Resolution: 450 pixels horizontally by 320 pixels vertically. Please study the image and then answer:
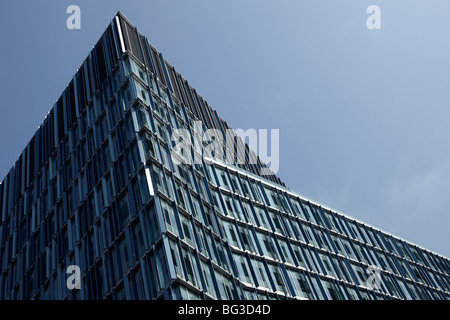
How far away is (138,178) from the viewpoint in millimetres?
44531

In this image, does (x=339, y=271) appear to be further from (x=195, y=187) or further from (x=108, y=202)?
(x=108, y=202)

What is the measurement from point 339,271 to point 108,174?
2985 centimetres

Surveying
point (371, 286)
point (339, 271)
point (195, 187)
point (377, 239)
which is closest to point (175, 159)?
point (195, 187)

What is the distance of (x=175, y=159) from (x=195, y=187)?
3.15m

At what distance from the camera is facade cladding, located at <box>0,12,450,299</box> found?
41.5 metres

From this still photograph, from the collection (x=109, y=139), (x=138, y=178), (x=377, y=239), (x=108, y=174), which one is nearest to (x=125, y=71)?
(x=109, y=139)

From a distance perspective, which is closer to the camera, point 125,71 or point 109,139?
point 109,139

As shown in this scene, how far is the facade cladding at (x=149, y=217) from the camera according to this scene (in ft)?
136

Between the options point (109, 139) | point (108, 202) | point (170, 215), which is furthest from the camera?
point (109, 139)

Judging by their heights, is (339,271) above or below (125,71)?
below

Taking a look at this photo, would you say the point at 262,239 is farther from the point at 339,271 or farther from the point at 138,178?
the point at 138,178

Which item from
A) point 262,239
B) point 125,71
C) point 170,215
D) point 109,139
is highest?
point 125,71

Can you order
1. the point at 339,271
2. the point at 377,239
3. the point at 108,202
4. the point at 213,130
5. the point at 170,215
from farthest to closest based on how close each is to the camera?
the point at 377,239, the point at 213,130, the point at 339,271, the point at 108,202, the point at 170,215

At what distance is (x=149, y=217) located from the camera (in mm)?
41500
